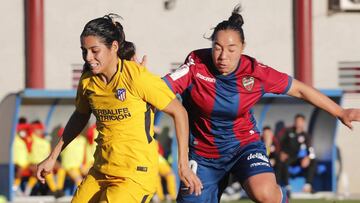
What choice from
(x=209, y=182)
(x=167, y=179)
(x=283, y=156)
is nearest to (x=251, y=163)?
(x=209, y=182)

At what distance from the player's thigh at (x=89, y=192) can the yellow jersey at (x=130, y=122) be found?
0.32 ft

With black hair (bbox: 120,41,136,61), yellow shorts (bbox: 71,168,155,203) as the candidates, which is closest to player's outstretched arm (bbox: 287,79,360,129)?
black hair (bbox: 120,41,136,61)

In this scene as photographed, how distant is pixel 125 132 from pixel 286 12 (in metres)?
13.3

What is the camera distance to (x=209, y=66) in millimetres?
8039

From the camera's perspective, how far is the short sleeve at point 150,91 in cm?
694

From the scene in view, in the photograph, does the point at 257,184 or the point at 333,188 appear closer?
the point at 257,184

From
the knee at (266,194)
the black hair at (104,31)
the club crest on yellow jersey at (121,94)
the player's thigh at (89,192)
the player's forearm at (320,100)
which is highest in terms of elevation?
the black hair at (104,31)

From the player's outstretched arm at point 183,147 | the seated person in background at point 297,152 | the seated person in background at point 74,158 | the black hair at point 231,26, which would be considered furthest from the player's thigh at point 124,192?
the seated person in background at point 297,152

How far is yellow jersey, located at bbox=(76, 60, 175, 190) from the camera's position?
6922 millimetres

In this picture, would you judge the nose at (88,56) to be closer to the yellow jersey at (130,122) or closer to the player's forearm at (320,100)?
the yellow jersey at (130,122)

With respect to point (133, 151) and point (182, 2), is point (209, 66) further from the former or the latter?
point (182, 2)

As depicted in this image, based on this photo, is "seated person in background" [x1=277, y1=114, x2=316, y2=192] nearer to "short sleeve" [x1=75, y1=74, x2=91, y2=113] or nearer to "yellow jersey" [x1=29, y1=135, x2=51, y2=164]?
"yellow jersey" [x1=29, y1=135, x2=51, y2=164]

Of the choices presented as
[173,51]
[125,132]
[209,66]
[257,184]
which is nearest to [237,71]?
[209,66]

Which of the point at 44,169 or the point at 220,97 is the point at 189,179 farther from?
the point at 220,97
